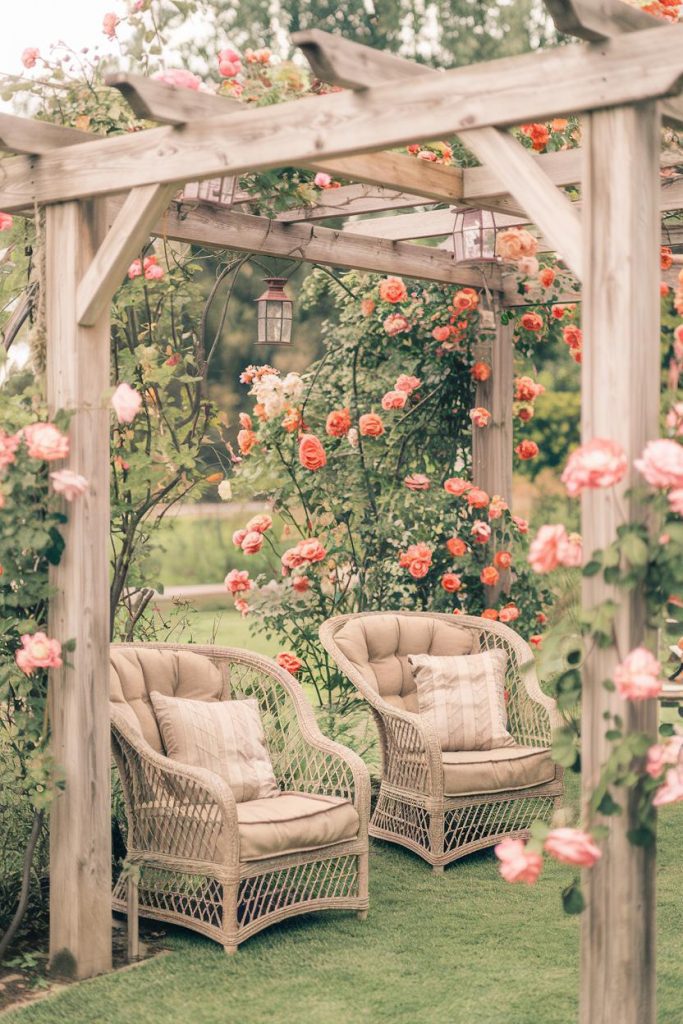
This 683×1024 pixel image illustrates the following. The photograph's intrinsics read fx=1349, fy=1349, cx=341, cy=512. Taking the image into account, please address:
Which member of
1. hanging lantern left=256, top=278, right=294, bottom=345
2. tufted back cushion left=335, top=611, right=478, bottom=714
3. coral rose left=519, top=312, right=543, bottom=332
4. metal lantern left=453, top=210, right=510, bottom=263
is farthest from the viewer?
coral rose left=519, top=312, right=543, bottom=332

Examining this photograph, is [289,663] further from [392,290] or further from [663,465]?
[663,465]

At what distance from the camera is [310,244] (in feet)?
17.8

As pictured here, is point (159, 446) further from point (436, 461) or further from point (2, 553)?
point (436, 461)

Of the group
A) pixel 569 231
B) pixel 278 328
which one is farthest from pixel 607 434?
pixel 278 328

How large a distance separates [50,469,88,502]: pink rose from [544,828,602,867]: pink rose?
5.67ft

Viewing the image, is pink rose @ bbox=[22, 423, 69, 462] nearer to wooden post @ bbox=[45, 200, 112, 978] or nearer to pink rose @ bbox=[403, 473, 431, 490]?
wooden post @ bbox=[45, 200, 112, 978]

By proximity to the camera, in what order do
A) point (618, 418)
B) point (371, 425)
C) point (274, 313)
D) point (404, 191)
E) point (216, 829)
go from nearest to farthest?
point (618, 418)
point (216, 829)
point (404, 191)
point (274, 313)
point (371, 425)

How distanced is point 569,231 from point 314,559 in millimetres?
3354

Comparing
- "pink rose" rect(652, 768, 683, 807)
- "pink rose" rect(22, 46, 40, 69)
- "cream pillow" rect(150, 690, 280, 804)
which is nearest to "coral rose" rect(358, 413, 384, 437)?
"cream pillow" rect(150, 690, 280, 804)

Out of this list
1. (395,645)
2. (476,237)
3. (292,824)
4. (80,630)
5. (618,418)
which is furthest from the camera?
(395,645)

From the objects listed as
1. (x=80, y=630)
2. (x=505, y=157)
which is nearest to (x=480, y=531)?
(x=80, y=630)

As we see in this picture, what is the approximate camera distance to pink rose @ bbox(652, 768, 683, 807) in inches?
109

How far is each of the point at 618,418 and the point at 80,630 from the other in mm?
1770

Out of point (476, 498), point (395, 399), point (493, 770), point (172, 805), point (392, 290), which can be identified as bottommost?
point (493, 770)
